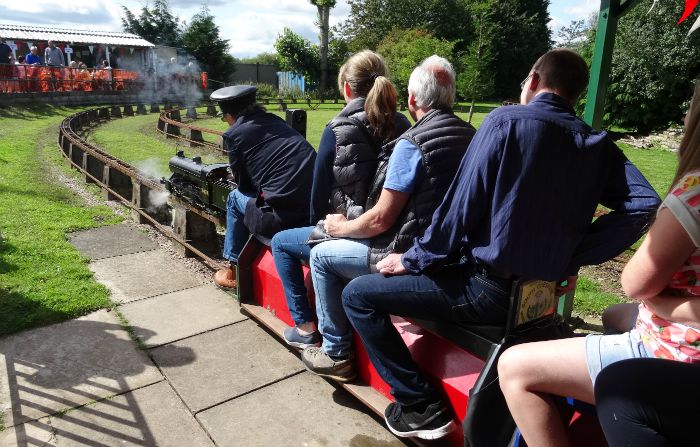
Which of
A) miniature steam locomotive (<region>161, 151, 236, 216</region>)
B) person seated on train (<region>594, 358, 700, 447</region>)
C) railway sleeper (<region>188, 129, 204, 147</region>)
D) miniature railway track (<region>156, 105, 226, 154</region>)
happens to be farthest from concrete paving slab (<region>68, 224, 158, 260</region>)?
railway sleeper (<region>188, 129, 204, 147</region>)

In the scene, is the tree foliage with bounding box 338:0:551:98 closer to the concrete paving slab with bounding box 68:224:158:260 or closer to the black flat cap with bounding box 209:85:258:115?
the concrete paving slab with bounding box 68:224:158:260

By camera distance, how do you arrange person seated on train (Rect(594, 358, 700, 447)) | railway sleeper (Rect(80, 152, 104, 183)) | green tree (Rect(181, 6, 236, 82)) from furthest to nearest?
green tree (Rect(181, 6, 236, 82)) → railway sleeper (Rect(80, 152, 104, 183)) → person seated on train (Rect(594, 358, 700, 447))

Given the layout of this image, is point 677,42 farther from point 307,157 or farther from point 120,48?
point 120,48

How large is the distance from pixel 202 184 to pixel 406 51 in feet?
106

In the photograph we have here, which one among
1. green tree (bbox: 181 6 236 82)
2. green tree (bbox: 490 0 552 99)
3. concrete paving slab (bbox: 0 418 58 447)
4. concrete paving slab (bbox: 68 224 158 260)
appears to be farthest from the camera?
green tree (bbox: 490 0 552 99)

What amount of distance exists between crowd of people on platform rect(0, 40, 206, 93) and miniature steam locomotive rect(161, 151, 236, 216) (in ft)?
60.6

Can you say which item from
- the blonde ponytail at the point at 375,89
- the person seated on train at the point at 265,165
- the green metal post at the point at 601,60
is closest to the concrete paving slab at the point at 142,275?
the person seated on train at the point at 265,165

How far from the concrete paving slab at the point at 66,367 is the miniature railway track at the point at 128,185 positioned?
1316 millimetres

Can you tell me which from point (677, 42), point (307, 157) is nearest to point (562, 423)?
point (307, 157)

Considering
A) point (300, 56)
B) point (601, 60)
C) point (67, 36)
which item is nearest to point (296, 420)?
point (601, 60)

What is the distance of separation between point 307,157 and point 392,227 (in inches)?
54.6

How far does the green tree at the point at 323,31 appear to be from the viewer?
1580 inches

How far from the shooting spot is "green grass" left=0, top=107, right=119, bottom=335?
13.1ft

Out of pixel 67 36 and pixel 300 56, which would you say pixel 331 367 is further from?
pixel 300 56
